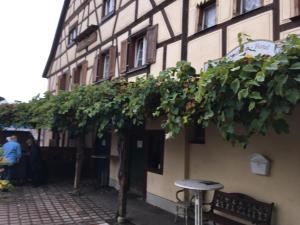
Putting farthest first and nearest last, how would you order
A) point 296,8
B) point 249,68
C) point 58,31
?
point 58,31
point 296,8
point 249,68

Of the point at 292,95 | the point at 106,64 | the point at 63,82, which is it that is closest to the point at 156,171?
the point at 106,64

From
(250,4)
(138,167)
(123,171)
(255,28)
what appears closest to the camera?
(255,28)

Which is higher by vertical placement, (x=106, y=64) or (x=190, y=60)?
(x=106, y=64)

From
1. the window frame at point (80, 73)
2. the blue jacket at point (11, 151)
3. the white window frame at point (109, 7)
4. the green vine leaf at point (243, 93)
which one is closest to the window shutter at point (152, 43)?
the white window frame at point (109, 7)

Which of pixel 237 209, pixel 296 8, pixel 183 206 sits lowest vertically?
pixel 183 206

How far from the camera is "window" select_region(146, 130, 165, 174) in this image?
8201 mm

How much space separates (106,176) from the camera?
10.9 meters

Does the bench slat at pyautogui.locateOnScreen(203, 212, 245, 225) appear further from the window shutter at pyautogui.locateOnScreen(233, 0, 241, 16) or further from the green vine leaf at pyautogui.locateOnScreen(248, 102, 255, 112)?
the window shutter at pyautogui.locateOnScreen(233, 0, 241, 16)

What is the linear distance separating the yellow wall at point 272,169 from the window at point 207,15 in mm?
2307

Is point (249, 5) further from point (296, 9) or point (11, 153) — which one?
point (11, 153)

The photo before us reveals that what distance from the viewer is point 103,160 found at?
11219 mm

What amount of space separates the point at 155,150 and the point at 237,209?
3390mm

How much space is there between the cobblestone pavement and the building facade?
4.55 ft

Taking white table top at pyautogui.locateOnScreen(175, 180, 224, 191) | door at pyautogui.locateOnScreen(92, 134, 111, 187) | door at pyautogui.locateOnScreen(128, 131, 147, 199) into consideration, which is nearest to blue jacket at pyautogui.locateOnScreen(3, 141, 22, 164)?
door at pyautogui.locateOnScreen(92, 134, 111, 187)
